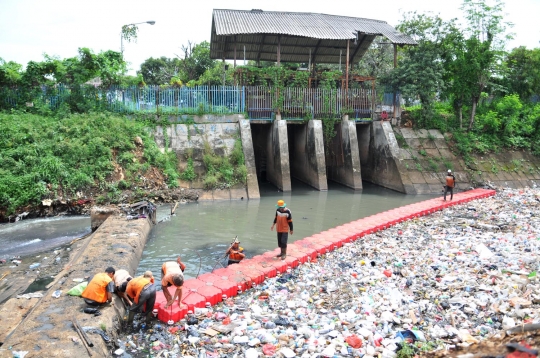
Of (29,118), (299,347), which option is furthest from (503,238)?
(29,118)

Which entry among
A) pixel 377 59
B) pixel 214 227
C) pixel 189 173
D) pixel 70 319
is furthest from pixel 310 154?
pixel 377 59

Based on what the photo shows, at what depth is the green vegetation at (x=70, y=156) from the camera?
1152 centimetres

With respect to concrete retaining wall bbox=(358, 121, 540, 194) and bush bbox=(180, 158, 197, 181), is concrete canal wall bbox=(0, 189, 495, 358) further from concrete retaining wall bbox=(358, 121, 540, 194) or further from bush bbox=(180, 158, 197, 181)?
concrete retaining wall bbox=(358, 121, 540, 194)

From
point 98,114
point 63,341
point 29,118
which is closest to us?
point 63,341

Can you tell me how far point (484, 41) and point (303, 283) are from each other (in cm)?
1740

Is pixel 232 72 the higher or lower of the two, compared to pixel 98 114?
higher

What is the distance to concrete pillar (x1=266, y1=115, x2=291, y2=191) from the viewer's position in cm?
1630

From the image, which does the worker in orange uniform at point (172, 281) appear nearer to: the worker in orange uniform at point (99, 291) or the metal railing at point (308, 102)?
the worker in orange uniform at point (99, 291)

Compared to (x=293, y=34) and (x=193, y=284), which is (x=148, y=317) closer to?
(x=193, y=284)

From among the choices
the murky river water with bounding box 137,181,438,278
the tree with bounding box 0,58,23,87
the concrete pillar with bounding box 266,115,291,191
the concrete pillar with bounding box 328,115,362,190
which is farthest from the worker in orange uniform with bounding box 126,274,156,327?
the tree with bounding box 0,58,23,87

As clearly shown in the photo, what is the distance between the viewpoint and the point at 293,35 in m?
17.2

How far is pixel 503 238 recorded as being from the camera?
8141mm

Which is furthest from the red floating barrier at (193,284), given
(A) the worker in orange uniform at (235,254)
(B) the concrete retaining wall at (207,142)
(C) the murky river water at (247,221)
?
(B) the concrete retaining wall at (207,142)

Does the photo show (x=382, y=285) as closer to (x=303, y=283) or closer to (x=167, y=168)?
(x=303, y=283)
